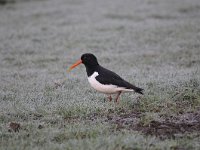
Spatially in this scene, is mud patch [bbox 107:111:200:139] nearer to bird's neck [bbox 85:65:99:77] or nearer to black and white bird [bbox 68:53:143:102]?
black and white bird [bbox 68:53:143:102]

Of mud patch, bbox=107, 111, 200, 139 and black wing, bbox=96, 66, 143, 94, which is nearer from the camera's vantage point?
mud patch, bbox=107, 111, 200, 139

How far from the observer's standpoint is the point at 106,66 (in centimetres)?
1408

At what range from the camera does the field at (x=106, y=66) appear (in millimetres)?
6844

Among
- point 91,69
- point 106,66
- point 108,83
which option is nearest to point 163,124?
point 108,83

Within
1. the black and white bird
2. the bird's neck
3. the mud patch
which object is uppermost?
the bird's neck

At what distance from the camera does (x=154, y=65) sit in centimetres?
1386

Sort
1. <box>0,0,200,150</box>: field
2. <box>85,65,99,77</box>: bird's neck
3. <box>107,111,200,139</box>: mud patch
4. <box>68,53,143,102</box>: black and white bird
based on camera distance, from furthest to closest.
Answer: <box>85,65,99,77</box>: bird's neck < <box>68,53,143,102</box>: black and white bird < <box>107,111,200,139</box>: mud patch < <box>0,0,200,150</box>: field

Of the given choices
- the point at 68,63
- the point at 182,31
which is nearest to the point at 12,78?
the point at 68,63

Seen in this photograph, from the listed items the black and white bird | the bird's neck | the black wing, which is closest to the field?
the black and white bird

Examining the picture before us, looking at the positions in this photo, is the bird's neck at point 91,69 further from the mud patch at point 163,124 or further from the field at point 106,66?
the mud patch at point 163,124

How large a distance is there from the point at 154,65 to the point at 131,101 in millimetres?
5284

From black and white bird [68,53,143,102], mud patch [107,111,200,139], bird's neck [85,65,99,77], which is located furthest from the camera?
bird's neck [85,65,99,77]

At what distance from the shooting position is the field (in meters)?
6.84

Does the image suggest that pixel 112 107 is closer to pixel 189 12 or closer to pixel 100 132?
pixel 100 132
